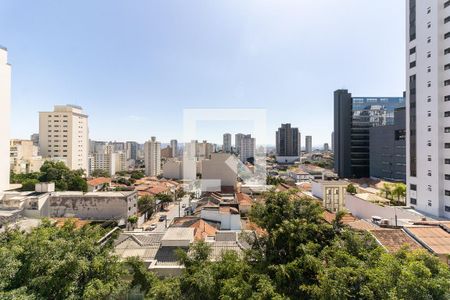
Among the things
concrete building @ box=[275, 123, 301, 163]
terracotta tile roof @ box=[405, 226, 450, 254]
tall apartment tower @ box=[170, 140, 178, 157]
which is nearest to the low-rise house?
terracotta tile roof @ box=[405, 226, 450, 254]

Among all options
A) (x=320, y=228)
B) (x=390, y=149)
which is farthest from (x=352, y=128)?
(x=320, y=228)

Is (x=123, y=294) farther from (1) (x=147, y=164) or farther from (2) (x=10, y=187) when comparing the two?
(1) (x=147, y=164)

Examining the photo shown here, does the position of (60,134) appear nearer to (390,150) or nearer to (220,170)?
(220,170)

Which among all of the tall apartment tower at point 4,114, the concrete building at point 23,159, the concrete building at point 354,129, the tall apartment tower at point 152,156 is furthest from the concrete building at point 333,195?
the tall apartment tower at point 152,156

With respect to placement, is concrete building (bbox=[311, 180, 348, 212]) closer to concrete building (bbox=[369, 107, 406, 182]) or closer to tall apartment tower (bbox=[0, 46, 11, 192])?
concrete building (bbox=[369, 107, 406, 182])

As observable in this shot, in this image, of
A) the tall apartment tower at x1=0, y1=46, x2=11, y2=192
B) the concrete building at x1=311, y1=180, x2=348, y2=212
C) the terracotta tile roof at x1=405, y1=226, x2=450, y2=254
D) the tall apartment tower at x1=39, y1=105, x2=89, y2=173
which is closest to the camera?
the terracotta tile roof at x1=405, y1=226, x2=450, y2=254

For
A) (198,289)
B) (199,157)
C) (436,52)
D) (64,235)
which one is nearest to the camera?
(198,289)
